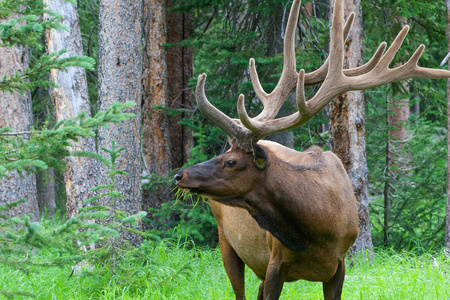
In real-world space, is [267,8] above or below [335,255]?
above

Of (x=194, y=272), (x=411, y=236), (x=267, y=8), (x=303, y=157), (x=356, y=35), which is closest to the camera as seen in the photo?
(x=303, y=157)

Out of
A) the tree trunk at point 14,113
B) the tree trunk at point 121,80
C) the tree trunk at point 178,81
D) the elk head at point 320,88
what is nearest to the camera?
the elk head at point 320,88

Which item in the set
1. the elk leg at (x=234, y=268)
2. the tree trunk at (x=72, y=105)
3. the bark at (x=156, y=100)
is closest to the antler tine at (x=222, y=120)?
the elk leg at (x=234, y=268)

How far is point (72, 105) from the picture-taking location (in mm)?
6449

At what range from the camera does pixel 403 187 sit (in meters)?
9.52

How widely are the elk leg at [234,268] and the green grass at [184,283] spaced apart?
0.11 meters

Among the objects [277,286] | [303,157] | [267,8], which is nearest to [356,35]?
[267,8]

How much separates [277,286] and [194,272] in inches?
89.8

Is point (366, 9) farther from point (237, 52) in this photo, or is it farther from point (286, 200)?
point (286, 200)

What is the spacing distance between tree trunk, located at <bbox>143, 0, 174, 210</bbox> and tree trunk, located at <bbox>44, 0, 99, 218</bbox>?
264cm

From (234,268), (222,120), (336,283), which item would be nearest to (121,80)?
(222,120)

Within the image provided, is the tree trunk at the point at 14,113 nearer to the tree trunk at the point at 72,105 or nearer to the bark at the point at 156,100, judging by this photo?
the bark at the point at 156,100

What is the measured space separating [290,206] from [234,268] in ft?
6.20

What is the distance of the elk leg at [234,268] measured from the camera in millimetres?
5582
